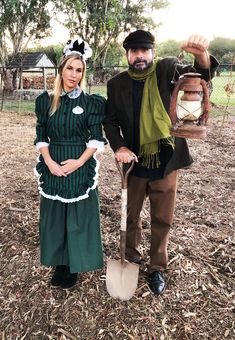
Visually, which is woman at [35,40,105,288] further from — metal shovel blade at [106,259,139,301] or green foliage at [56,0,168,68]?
green foliage at [56,0,168,68]

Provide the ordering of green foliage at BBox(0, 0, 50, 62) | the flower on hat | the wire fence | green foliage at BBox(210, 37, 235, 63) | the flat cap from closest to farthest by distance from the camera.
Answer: the flat cap < the flower on hat < green foliage at BBox(210, 37, 235, 63) < the wire fence < green foliage at BBox(0, 0, 50, 62)

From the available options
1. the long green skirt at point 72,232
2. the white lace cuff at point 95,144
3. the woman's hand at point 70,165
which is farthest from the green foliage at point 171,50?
the long green skirt at point 72,232

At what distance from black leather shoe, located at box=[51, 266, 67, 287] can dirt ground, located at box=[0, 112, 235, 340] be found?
5cm

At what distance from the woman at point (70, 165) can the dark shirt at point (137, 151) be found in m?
0.22

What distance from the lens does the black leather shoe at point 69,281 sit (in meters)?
2.70

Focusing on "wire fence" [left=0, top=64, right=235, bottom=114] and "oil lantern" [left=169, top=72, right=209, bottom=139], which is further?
"wire fence" [left=0, top=64, right=235, bottom=114]

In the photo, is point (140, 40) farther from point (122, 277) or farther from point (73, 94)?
point (122, 277)

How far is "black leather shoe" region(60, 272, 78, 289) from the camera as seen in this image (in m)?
2.70

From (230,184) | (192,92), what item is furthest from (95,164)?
(230,184)

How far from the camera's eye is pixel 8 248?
3.22m

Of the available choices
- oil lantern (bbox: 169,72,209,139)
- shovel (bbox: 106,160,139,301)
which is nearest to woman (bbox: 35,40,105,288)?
shovel (bbox: 106,160,139,301)

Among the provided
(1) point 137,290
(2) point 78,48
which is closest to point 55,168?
(2) point 78,48

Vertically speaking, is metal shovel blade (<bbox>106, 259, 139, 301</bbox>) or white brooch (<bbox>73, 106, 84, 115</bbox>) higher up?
white brooch (<bbox>73, 106, 84, 115</bbox>)

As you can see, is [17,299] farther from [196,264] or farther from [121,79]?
[121,79]
